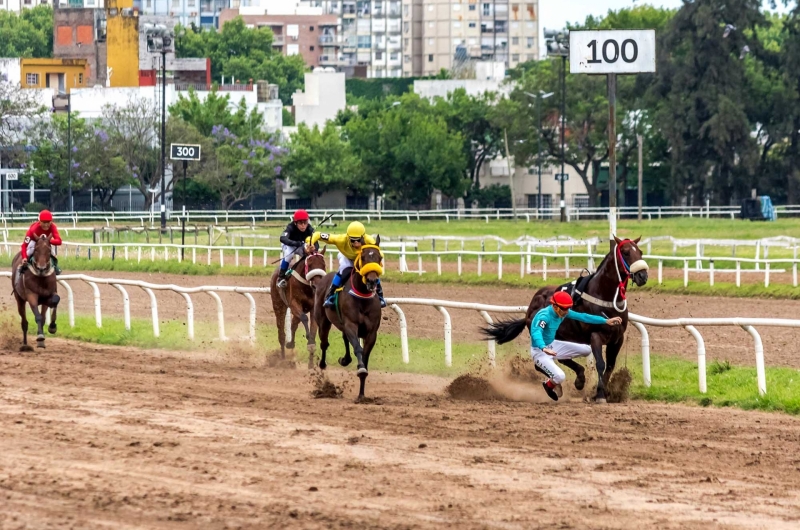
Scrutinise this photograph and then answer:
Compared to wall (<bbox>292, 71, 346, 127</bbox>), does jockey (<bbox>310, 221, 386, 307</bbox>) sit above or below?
below

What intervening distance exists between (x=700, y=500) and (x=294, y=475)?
233cm

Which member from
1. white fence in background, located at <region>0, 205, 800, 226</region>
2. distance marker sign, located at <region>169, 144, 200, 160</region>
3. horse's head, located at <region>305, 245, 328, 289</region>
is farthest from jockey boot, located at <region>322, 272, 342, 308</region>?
white fence in background, located at <region>0, 205, 800, 226</region>

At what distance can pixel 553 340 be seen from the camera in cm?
1187

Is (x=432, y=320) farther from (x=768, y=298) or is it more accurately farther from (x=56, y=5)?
(x=56, y=5)

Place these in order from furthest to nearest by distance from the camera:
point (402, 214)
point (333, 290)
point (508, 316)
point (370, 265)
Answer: point (402, 214) → point (508, 316) → point (333, 290) → point (370, 265)

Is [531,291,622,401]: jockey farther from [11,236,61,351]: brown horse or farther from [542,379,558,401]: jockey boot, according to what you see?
[11,236,61,351]: brown horse

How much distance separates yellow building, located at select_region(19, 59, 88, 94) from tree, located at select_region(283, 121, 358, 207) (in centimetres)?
2908

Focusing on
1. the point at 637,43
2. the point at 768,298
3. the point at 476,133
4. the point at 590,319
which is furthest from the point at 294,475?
the point at 476,133

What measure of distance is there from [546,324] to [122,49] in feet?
248

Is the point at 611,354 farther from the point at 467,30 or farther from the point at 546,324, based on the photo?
the point at 467,30

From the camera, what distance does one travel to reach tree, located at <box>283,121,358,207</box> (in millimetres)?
67312

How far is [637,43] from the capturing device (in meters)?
17.2

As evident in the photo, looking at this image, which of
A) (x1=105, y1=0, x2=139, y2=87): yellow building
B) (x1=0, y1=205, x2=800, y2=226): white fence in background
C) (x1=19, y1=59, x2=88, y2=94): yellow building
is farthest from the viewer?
(x1=19, y1=59, x2=88, y2=94): yellow building

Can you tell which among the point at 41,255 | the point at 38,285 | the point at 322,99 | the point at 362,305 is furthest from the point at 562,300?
the point at 322,99
